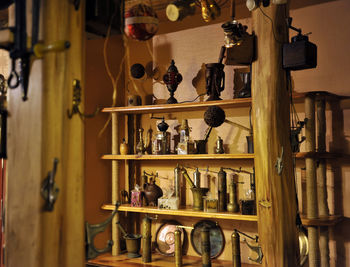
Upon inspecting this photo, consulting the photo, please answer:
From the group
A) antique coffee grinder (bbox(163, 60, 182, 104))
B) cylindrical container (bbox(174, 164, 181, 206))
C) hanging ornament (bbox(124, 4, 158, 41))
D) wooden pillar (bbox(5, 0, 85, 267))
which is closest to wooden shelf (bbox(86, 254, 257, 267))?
cylindrical container (bbox(174, 164, 181, 206))

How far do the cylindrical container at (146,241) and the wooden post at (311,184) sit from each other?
1.37 m

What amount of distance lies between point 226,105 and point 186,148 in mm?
501

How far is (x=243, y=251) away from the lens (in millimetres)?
3404

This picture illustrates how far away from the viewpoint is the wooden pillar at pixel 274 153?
246cm

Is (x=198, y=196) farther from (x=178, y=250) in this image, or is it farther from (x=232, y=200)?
(x=178, y=250)

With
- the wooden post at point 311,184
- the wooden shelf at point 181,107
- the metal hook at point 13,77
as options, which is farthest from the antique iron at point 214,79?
the metal hook at point 13,77

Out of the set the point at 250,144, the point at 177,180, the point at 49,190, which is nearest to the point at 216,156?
the point at 250,144

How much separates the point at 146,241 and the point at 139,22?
2411mm

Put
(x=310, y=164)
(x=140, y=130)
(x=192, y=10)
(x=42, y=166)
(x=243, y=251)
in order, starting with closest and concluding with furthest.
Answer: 1. (x=42, y=166)
2. (x=192, y=10)
3. (x=310, y=164)
4. (x=243, y=251)
5. (x=140, y=130)

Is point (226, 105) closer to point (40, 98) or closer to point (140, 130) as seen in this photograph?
point (140, 130)

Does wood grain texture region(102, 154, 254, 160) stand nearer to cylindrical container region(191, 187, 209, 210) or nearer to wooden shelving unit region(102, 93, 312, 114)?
cylindrical container region(191, 187, 209, 210)

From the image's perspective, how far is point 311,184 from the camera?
9.20ft

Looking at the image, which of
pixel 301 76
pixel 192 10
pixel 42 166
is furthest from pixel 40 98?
pixel 301 76

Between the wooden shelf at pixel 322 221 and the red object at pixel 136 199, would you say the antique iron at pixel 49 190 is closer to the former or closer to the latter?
the wooden shelf at pixel 322 221
